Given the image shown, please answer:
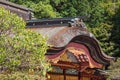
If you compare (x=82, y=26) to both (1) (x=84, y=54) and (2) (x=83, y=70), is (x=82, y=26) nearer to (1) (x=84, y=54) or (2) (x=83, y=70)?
(1) (x=84, y=54)

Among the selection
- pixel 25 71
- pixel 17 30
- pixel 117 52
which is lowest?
pixel 117 52

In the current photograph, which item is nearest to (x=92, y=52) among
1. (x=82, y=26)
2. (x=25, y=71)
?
(x=82, y=26)

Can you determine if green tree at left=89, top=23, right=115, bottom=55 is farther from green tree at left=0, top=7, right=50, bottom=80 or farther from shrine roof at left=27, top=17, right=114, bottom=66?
green tree at left=0, top=7, right=50, bottom=80

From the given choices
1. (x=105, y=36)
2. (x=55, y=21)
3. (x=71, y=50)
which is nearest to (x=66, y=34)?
(x=55, y=21)

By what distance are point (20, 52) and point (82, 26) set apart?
4.94 meters

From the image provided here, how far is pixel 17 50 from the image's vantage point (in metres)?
8.02

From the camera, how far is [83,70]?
14156 millimetres

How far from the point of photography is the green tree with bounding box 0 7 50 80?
7.94 m

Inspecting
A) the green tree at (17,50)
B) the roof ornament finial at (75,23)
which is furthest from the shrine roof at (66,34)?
the green tree at (17,50)

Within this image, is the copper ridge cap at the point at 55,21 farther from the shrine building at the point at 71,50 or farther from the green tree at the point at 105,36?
the green tree at the point at 105,36

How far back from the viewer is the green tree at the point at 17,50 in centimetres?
794

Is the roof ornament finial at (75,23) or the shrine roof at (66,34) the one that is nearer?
the shrine roof at (66,34)

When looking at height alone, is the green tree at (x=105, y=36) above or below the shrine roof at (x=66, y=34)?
below

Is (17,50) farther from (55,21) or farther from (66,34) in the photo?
(55,21)
